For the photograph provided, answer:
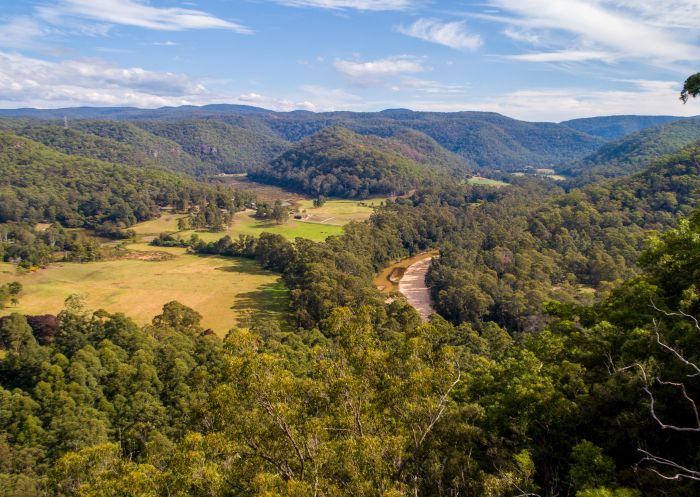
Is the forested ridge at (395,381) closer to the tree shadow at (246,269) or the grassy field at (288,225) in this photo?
the tree shadow at (246,269)

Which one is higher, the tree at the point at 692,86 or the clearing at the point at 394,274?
the tree at the point at 692,86

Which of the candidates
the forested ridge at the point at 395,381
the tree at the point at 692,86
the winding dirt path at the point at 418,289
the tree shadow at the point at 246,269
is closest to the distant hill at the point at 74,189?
the forested ridge at the point at 395,381

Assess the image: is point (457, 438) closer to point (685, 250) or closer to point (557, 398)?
point (557, 398)

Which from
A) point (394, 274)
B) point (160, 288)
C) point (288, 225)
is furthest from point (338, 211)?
point (160, 288)

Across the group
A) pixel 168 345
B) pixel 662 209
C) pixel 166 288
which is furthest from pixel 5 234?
pixel 662 209

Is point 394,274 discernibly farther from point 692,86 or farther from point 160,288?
point 692,86

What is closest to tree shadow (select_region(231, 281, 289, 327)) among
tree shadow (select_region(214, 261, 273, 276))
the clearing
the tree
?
tree shadow (select_region(214, 261, 273, 276))
